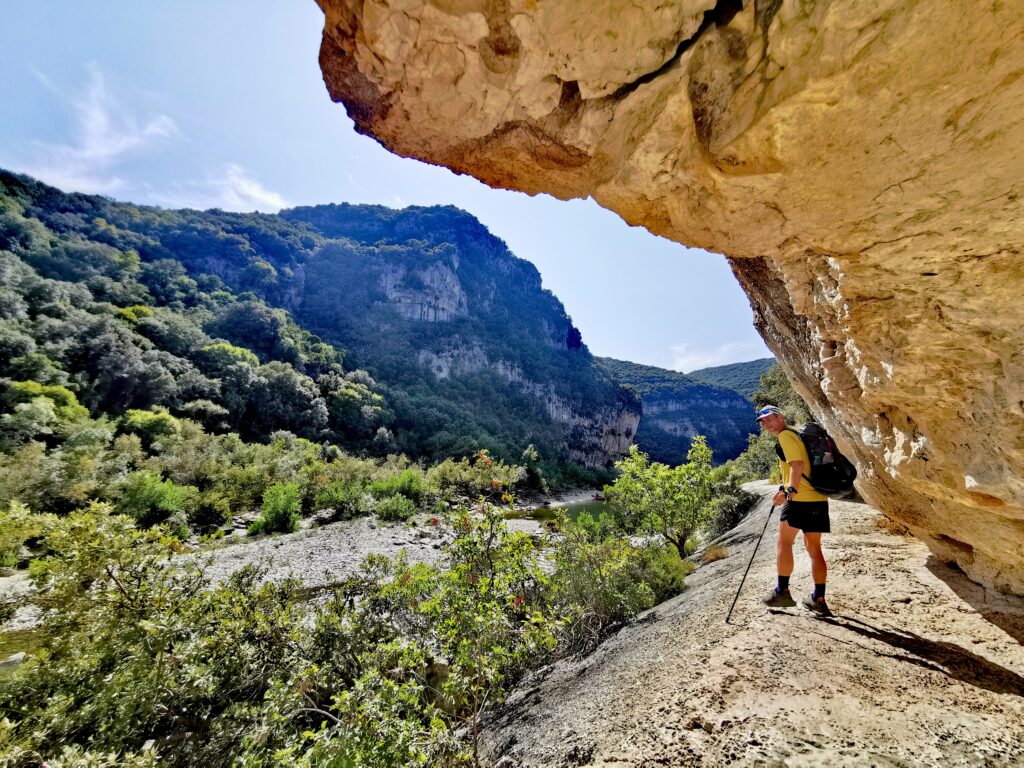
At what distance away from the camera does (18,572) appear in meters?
11.9

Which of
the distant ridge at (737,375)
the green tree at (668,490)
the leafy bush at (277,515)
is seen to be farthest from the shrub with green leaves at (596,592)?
the distant ridge at (737,375)

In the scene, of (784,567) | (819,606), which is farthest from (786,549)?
(819,606)

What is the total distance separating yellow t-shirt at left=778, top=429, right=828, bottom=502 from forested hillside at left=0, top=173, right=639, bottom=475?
134ft

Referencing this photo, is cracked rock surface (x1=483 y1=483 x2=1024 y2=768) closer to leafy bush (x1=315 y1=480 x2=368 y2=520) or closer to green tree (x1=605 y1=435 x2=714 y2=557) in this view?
green tree (x1=605 y1=435 x2=714 y2=557)

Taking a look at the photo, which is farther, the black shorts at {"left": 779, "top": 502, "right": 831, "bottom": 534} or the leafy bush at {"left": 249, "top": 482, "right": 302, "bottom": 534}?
the leafy bush at {"left": 249, "top": 482, "right": 302, "bottom": 534}

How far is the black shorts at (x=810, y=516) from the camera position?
359 cm

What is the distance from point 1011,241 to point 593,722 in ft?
12.9

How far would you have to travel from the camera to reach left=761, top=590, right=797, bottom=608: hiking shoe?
3.79 metres

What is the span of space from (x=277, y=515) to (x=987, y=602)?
933 inches

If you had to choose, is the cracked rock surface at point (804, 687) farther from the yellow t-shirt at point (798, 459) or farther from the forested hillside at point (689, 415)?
the forested hillside at point (689, 415)

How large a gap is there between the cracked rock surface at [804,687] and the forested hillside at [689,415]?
92747 millimetres

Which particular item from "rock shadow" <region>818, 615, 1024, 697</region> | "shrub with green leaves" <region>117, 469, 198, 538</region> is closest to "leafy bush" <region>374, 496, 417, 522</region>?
"shrub with green leaves" <region>117, 469, 198, 538</region>

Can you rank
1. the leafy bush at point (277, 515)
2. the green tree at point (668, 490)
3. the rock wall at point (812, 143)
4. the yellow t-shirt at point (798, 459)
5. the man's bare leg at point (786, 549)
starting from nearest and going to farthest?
the rock wall at point (812, 143) → the yellow t-shirt at point (798, 459) → the man's bare leg at point (786, 549) → the green tree at point (668, 490) → the leafy bush at point (277, 515)

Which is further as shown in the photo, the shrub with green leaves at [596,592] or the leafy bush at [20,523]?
the shrub with green leaves at [596,592]
